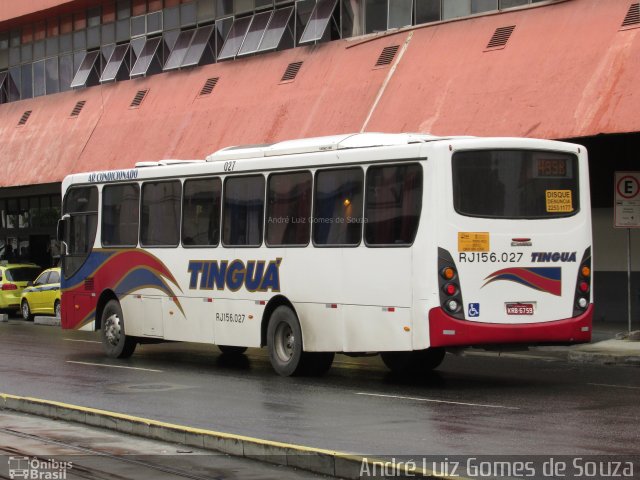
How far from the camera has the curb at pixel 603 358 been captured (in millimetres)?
18734

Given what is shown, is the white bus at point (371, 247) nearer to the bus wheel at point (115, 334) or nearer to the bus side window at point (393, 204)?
the bus side window at point (393, 204)

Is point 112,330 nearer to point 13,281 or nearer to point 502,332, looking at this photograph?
point 502,332

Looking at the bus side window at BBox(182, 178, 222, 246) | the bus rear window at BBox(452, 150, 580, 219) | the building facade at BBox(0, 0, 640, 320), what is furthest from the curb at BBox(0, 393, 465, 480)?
the building facade at BBox(0, 0, 640, 320)

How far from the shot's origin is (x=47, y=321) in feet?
109

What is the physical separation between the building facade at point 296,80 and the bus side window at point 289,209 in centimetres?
687

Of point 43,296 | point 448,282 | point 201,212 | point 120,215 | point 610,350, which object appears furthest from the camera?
point 43,296

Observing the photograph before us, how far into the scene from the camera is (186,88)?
113ft

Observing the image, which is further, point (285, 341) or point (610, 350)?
point (610, 350)

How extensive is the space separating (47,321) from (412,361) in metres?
18.1

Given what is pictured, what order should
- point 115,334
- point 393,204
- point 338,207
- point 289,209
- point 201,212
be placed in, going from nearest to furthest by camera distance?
point 393,204, point 338,207, point 289,209, point 201,212, point 115,334

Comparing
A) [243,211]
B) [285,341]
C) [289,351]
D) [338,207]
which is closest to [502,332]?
[338,207]

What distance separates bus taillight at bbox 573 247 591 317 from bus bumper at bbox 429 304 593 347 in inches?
3.7

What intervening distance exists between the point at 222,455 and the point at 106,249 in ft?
36.3

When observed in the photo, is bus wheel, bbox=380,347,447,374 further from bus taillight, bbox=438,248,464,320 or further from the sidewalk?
the sidewalk
